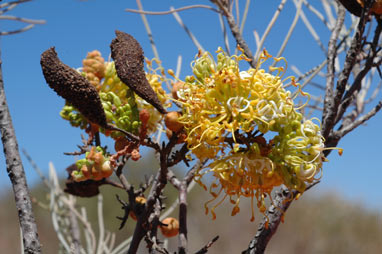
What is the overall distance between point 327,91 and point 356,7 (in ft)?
0.60

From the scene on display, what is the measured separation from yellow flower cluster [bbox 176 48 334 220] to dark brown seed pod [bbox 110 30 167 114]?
0.07 metres

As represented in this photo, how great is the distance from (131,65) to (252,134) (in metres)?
0.20

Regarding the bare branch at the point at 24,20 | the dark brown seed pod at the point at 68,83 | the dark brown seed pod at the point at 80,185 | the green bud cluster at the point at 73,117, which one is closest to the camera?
the dark brown seed pod at the point at 68,83

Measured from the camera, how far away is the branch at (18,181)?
723mm

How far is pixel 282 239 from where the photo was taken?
8195 mm

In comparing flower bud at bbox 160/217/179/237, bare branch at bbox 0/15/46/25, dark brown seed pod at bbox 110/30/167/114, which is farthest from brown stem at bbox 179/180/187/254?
bare branch at bbox 0/15/46/25

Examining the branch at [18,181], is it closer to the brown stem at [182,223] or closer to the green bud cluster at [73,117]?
the green bud cluster at [73,117]

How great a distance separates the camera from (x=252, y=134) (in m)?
0.64

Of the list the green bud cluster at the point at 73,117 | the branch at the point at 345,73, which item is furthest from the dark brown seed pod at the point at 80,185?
the branch at the point at 345,73

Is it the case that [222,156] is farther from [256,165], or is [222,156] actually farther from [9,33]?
[9,33]

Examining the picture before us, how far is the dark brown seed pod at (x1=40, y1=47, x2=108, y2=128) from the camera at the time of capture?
596mm

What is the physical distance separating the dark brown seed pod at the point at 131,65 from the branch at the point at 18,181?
0.25 metres

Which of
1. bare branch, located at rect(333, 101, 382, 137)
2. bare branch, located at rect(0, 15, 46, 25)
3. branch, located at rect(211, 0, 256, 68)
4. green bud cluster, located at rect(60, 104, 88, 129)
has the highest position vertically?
bare branch, located at rect(0, 15, 46, 25)

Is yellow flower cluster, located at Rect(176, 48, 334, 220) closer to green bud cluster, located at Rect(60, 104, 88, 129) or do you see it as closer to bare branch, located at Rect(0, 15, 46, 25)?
green bud cluster, located at Rect(60, 104, 88, 129)
